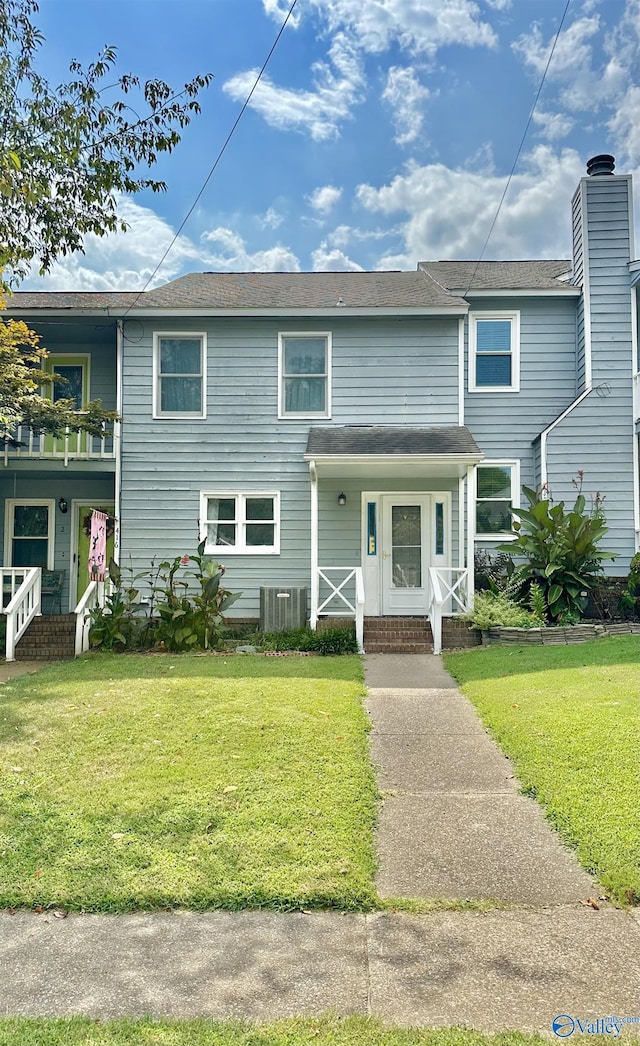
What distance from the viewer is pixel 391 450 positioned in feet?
37.7

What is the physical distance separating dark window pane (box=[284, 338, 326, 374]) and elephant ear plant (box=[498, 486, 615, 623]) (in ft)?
15.6

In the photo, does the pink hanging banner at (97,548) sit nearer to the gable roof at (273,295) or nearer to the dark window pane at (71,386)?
the dark window pane at (71,386)

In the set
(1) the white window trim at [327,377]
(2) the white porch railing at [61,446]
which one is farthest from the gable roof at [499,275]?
(2) the white porch railing at [61,446]

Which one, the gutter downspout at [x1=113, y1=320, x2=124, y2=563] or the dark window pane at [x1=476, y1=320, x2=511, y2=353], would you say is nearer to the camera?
the gutter downspout at [x1=113, y1=320, x2=124, y2=563]

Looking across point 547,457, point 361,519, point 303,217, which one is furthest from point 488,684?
point 303,217

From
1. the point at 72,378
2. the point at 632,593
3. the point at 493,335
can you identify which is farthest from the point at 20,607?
the point at 632,593

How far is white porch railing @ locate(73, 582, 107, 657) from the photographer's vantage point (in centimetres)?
1072

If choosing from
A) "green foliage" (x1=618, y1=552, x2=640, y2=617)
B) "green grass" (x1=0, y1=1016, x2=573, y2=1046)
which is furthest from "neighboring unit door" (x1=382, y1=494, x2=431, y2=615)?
"green grass" (x1=0, y1=1016, x2=573, y2=1046)

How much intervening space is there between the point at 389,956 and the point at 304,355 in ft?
38.1

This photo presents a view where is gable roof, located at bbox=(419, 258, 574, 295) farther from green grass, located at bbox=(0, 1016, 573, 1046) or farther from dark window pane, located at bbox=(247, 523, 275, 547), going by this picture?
green grass, located at bbox=(0, 1016, 573, 1046)

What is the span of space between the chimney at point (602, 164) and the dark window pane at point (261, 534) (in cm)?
979

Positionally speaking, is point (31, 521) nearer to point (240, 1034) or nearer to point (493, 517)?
point (493, 517)

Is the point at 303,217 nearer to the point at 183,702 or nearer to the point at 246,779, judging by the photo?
the point at 183,702

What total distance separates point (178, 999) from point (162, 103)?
7.77 m
